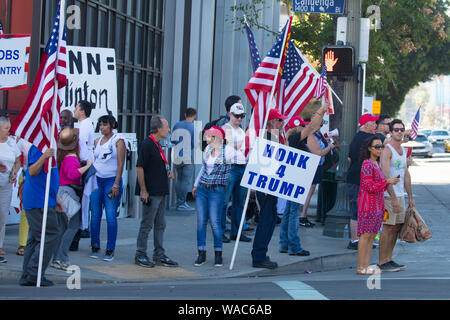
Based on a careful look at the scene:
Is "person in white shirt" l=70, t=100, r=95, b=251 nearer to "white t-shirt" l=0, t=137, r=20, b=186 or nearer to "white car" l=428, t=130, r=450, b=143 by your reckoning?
"white t-shirt" l=0, t=137, r=20, b=186

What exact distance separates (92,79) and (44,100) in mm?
3404

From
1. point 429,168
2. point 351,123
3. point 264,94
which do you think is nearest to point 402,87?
point 429,168

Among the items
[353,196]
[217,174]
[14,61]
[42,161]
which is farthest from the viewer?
[353,196]

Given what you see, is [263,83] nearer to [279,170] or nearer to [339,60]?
[279,170]

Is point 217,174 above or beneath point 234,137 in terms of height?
beneath

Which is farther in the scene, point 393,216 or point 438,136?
point 438,136

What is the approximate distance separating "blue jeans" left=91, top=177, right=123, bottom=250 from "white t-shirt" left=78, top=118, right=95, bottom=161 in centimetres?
35

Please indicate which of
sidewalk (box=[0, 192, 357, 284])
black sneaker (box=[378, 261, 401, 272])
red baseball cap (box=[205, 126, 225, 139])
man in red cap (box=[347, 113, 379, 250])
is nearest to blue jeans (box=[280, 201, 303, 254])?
sidewalk (box=[0, 192, 357, 284])

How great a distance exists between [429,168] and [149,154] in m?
33.4

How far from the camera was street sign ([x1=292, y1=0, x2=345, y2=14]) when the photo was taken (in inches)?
568

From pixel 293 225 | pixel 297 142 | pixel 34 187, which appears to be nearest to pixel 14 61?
pixel 34 187

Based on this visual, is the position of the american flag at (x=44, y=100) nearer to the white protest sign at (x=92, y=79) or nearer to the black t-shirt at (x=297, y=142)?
the white protest sign at (x=92, y=79)

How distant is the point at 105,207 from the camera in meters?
10.8

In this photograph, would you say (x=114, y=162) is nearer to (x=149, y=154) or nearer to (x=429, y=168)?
(x=149, y=154)
